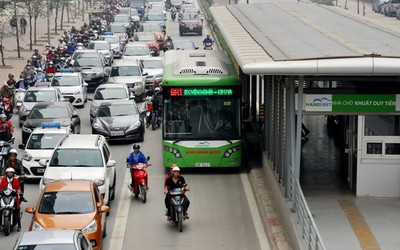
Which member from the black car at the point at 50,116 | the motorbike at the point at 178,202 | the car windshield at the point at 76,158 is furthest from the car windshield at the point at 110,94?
the motorbike at the point at 178,202

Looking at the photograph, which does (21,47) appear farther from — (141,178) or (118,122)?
(141,178)

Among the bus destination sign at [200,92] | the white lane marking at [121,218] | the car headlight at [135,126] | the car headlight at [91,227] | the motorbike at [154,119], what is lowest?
the white lane marking at [121,218]

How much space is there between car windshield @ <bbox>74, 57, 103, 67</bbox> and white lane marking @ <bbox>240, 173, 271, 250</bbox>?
66.4 ft

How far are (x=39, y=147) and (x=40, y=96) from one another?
9.48 m

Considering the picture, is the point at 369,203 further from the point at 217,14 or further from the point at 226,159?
the point at 217,14

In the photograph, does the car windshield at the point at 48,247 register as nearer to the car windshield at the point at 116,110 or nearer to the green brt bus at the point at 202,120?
the green brt bus at the point at 202,120

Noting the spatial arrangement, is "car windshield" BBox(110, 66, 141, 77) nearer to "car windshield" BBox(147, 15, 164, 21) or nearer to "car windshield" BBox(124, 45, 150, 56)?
"car windshield" BBox(124, 45, 150, 56)

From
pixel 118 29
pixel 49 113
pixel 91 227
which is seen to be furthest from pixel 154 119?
pixel 118 29

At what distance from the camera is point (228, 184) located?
25.3m

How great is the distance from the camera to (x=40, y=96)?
3525 cm

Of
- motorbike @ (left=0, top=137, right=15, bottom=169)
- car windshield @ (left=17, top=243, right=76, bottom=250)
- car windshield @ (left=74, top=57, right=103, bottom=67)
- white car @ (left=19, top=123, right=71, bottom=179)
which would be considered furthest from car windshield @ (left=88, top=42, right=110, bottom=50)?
car windshield @ (left=17, top=243, right=76, bottom=250)

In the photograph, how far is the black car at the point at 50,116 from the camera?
3066 cm

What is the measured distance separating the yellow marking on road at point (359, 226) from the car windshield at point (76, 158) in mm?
5624

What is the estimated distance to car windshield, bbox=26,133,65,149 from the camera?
26.1 m
